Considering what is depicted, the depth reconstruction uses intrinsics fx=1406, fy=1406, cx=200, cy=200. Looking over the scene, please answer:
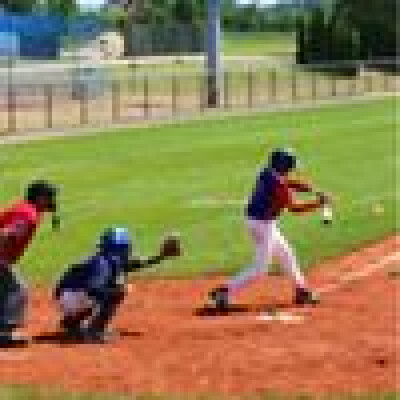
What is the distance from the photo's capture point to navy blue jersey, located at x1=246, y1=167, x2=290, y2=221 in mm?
13641

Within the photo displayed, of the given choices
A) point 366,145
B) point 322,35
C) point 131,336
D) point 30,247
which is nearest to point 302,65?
point 322,35

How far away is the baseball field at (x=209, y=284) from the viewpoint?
10.5 m

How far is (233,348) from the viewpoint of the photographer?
38.9ft

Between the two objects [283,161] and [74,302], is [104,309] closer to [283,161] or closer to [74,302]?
[74,302]

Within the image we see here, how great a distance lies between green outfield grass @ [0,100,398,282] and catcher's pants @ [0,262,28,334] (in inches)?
161

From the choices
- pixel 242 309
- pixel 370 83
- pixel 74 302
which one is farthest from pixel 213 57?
→ pixel 74 302

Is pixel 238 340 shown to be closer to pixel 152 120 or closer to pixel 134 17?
pixel 152 120

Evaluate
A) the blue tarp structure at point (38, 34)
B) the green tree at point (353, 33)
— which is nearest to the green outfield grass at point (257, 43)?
the green tree at point (353, 33)

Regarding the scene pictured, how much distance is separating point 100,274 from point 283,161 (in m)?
2.40

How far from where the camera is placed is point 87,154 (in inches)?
1394

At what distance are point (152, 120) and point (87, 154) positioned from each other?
45.6 ft

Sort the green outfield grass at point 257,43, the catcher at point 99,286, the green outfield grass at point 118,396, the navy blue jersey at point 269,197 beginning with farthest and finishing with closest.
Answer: the green outfield grass at point 257,43 < the navy blue jersey at point 269,197 < the catcher at point 99,286 < the green outfield grass at point 118,396

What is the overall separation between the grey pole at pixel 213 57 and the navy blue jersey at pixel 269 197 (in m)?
42.4

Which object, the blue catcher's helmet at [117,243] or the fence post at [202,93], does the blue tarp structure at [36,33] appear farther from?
the blue catcher's helmet at [117,243]
